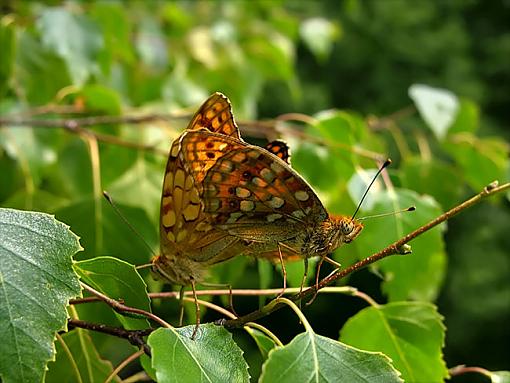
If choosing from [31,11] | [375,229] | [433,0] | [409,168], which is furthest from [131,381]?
[433,0]

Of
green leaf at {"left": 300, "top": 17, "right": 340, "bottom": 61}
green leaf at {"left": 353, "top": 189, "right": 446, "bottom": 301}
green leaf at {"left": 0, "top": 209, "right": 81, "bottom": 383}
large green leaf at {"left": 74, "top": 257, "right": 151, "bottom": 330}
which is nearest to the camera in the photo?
green leaf at {"left": 0, "top": 209, "right": 81, "bottom": 383}

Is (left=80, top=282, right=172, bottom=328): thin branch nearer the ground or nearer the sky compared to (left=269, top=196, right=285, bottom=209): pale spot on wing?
nearer the ground

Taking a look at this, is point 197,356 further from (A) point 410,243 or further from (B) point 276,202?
(A) point 410,243

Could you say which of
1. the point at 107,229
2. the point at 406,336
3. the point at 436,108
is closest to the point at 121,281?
the point at 406,336

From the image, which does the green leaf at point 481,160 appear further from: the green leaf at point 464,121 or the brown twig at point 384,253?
the brown twig at point 384,253

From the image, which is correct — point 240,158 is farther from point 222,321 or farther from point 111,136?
point 111,136

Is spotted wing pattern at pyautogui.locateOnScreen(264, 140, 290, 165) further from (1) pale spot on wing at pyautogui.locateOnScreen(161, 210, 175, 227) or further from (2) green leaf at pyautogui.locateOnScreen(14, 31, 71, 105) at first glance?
(2) green leaf at pyautogui.locateOnScreen(14, 31, 71, 105)

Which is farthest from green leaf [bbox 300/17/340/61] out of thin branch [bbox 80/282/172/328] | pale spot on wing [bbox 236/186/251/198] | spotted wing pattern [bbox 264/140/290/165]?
thin branch [bbox 80/282/172/328]
